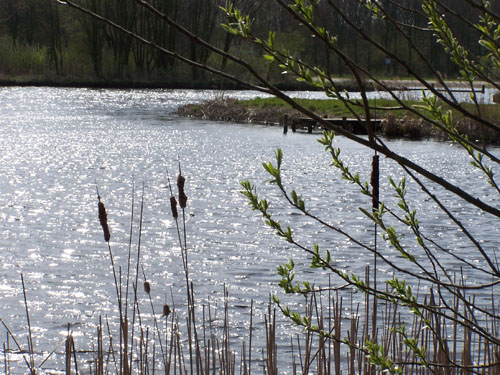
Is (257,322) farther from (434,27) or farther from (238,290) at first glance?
(434,27)

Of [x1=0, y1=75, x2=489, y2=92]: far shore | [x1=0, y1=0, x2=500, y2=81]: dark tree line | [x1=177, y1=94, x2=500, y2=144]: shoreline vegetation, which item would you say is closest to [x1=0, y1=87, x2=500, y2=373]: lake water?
[x1=177, y1=94, x2=500, y2=144]: shoreline vegetation

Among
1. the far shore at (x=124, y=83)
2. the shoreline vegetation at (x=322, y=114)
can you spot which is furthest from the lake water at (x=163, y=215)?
the far shore at (x=124, y=83)

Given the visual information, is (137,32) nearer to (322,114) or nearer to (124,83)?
(124,83)

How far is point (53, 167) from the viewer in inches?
754

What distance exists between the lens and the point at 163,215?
1307 cm

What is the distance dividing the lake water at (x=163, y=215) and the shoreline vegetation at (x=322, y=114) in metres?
1.43

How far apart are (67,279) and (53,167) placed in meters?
10.6

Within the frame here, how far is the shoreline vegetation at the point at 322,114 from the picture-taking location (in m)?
27.0

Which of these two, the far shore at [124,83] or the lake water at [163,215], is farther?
the far shore at [124,83]

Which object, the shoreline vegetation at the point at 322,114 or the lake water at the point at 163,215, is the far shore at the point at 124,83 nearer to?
the shoreline vegetation at the point at 322,114

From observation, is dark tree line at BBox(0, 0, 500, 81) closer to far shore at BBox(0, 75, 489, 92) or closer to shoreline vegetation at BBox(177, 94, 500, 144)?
far shore at BBox(0, 75, 489, 92)

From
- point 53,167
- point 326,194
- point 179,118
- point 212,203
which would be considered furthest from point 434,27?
point 179,118

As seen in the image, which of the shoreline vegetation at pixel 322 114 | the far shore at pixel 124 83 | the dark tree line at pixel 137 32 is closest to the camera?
the shoreline vegetation at pixel 322 114

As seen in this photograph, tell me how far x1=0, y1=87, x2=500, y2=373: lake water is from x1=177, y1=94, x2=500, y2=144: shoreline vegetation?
1.43 metres
